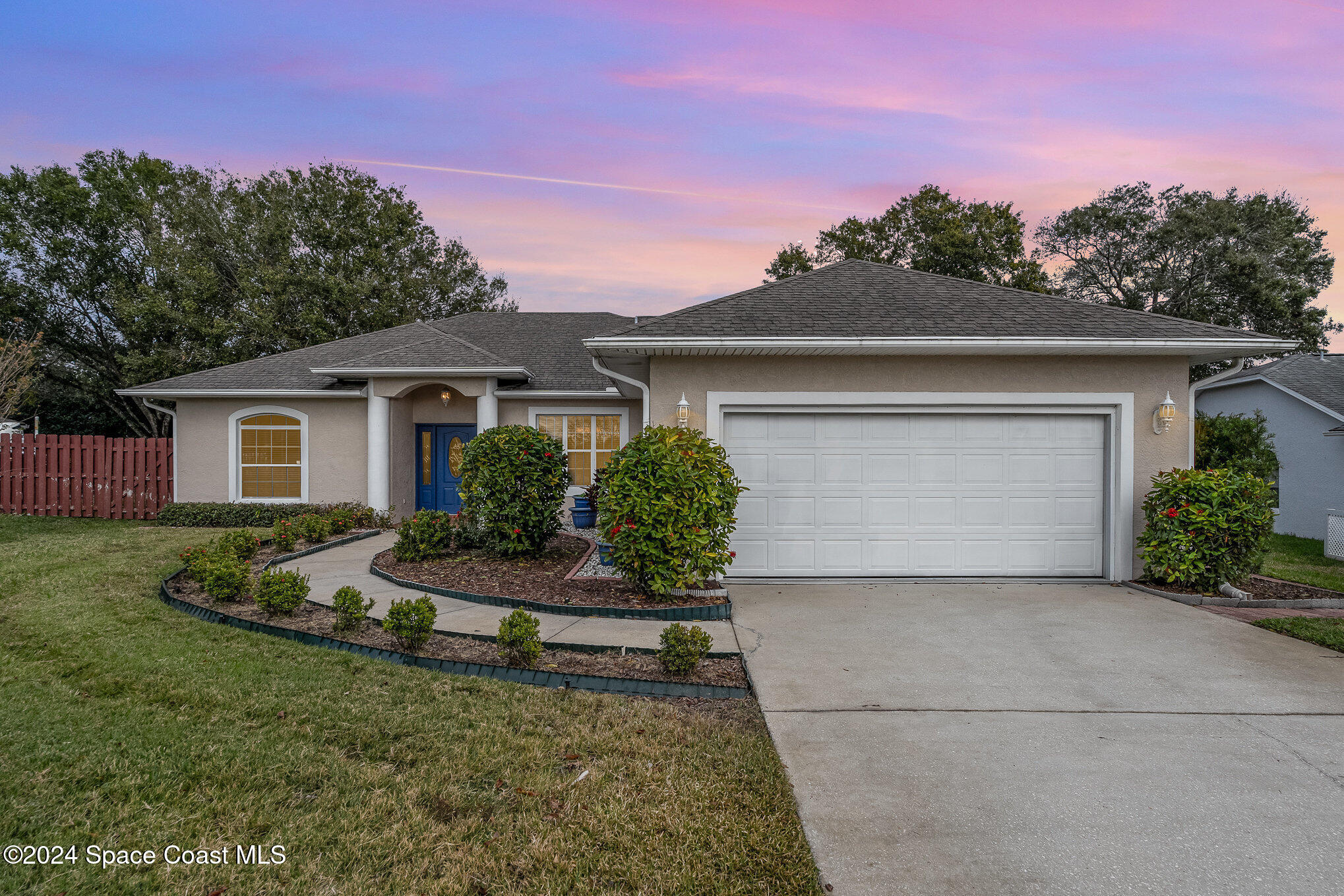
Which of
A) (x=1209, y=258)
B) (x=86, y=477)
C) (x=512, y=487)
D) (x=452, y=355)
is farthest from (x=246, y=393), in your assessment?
(x=1209, y=258)

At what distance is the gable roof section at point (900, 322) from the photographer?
6.97 meters

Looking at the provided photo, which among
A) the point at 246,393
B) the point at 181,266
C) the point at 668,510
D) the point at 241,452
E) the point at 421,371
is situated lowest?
the point at 668,510

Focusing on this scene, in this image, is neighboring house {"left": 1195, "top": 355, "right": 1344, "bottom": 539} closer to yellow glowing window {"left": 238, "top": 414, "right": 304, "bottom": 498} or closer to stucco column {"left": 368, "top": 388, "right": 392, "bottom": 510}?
stucco column {"left": 368, "top": 388, "right": 392, "bottom": 510}

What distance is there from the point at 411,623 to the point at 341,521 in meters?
7.12

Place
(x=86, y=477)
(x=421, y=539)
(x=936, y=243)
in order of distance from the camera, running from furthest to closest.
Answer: (x=936, y=243) → (x=86, y=477) → (x=421, y=539)

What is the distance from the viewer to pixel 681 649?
14.6ft

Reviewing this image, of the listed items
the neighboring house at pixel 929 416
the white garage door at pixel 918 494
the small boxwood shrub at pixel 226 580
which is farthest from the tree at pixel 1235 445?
the small boxwood shrub at pixel 226 580

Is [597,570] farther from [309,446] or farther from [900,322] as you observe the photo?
[309,446]

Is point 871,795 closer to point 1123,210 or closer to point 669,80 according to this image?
point 669,80

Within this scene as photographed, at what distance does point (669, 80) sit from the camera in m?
10.4

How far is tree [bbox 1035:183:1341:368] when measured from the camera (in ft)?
75.8

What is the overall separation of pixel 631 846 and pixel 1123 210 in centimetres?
3326

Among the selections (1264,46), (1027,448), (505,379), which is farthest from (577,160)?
(1264,46)

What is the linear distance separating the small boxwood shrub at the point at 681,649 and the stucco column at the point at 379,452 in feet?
31.6
